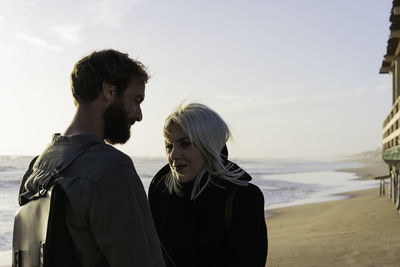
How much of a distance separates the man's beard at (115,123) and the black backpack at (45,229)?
0.51ft

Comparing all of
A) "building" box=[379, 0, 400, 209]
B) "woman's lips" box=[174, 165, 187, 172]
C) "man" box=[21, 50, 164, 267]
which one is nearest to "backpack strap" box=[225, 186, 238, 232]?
"woman's lips" box=[174, 165, 187, 172]

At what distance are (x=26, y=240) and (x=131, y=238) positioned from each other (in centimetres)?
52

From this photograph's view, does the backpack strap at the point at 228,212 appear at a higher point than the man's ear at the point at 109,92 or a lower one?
lower

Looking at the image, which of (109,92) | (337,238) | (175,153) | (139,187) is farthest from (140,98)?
(337,238)

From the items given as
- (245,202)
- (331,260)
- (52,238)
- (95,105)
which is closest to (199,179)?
(245,202)

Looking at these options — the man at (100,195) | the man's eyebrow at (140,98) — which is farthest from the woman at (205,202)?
the man at (100,195)

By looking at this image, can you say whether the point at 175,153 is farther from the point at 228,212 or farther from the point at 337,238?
the point at 337,238

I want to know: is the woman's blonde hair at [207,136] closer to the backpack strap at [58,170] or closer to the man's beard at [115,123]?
the man's beard at [115,123]

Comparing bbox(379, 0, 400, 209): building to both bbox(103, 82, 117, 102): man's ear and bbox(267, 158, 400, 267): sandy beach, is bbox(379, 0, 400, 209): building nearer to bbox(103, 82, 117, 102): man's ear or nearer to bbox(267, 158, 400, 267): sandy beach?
bbox(267, 158, 400, 267): sandy beach

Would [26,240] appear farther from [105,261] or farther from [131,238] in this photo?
[131,238]

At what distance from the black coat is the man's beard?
681mm

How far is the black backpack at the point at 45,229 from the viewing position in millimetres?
1543

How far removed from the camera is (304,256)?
739 centimetres

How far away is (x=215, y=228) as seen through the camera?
88.7 inches
